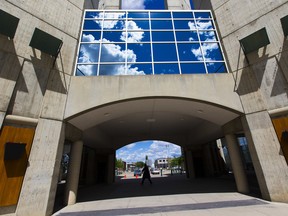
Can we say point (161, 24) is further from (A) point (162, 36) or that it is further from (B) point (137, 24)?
(B) point (137, 24)

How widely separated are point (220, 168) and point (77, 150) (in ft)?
72.4

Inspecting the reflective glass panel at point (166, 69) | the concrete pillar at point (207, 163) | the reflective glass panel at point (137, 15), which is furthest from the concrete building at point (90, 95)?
the concrete pillar at point (207, 163)

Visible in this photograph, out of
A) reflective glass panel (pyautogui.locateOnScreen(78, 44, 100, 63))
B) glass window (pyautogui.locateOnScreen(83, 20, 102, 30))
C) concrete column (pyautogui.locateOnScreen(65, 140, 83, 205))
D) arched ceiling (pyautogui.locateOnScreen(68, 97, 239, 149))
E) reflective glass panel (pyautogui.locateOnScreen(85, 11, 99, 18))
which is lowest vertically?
concrete column (pyautogui.locateOnScreen(65, 140, 83, 205))

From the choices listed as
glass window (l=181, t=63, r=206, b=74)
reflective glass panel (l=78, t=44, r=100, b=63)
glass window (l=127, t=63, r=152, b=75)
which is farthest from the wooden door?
glass window (l=181, t=63, r=206, b=74)

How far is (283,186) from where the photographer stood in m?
7.33

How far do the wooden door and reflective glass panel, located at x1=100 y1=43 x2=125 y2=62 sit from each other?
6043mm

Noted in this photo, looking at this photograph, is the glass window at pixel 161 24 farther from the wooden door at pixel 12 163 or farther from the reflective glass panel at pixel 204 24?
the wooden door at pixel 12 163

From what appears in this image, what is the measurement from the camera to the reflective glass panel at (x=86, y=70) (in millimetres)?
9773

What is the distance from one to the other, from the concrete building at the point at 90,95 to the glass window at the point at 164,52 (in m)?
1.72

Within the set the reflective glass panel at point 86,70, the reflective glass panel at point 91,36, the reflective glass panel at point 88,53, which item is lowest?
the reflective glass panel at point 86,70

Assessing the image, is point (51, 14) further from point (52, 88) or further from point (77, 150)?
point (77, 150)

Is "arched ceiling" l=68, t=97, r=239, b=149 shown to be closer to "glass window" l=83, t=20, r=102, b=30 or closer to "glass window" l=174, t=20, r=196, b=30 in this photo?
"glass window" l=174, t=20, r=196, b=30

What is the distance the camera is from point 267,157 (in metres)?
7.91

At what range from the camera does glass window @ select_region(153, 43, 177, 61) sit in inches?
416
